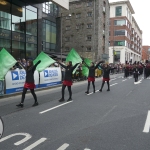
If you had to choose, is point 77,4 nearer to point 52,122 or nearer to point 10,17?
point 10,17

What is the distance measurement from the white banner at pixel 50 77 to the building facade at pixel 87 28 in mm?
25676

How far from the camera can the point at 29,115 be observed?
667 cm

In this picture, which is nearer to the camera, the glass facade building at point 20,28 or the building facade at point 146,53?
the glass facade building at point 20,28

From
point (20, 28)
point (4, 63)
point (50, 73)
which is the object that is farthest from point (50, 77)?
point (20, 28)

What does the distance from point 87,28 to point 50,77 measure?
1145 inches

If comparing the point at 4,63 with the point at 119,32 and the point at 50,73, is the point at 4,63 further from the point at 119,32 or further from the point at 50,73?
the point at 119,32

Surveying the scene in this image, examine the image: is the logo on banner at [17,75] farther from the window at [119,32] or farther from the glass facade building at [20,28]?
the window at [119,32]

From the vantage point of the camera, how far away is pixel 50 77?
1428cm

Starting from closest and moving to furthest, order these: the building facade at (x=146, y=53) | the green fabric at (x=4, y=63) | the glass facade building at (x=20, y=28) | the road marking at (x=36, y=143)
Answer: the road marking at (x=36, y=143) → the green fabric at (x=4, y=63) → the glass facade building at (x=20, y=28) → the building facade at (x=146, y=53)

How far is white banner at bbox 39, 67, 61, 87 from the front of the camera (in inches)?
525

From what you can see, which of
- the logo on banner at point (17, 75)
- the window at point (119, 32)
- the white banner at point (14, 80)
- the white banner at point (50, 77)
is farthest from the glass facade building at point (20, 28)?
the window at point (119, 32)

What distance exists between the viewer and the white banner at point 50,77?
43.7 ft

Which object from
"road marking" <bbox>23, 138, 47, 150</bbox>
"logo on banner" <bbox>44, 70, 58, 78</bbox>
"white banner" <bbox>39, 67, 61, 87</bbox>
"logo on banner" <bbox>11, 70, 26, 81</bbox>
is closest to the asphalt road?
"road marking" <bbox>23, 138, 47, 150</bbox>

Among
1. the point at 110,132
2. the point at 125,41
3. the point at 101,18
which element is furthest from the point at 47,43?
the point at 125,41
